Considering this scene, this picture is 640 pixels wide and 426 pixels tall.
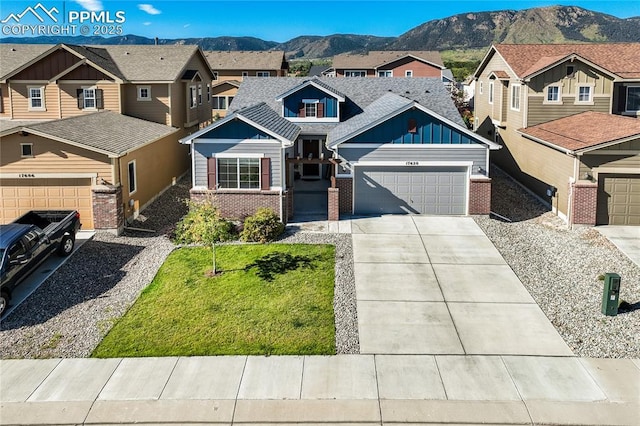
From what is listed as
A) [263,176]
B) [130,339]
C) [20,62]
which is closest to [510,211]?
[263,176]

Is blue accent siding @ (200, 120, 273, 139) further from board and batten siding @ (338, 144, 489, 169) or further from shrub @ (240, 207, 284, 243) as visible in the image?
board and batten siding @ (338, 144, 489, 169)

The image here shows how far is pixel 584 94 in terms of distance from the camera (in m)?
26.3

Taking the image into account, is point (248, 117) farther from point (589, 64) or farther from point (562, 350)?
point (589, 64)

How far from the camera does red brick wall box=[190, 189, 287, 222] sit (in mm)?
21047

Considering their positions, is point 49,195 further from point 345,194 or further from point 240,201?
point 345,194

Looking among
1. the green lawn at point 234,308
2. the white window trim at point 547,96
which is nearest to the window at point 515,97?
the white window trim at point 547,96

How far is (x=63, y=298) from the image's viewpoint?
14578 millimetres

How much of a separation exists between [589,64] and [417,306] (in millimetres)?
17648

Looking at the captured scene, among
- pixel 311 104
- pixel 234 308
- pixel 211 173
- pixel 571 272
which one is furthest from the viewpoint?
pixel 311 104

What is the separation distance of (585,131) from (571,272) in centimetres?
868

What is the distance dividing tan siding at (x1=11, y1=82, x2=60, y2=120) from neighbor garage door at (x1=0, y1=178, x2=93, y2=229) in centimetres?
905

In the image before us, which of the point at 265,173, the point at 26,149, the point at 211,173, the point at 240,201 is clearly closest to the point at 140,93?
the point at 26,149

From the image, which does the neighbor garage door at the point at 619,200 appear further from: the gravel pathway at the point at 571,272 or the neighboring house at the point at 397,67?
the neighboring house at the point at 397,67

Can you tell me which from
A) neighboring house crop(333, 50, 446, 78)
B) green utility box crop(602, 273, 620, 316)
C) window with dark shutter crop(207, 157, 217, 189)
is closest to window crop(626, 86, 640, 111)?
green utility box crop(602, 273, 620, 316)
